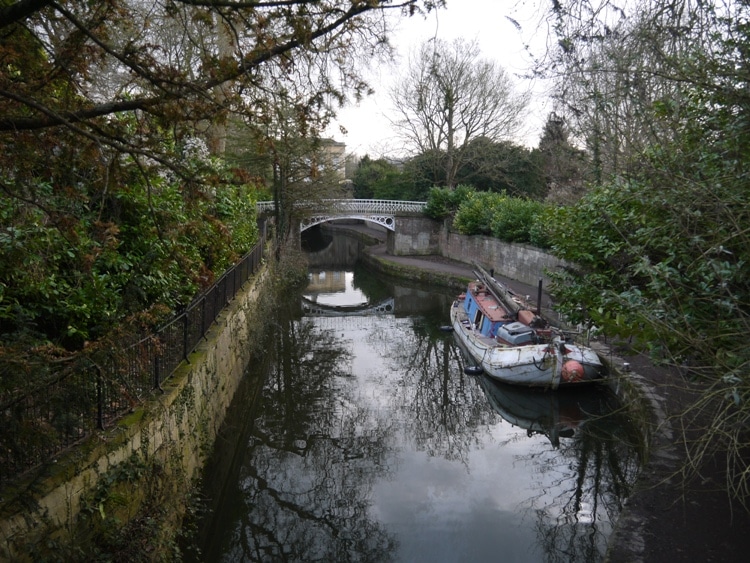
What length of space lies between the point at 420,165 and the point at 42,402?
104 feet

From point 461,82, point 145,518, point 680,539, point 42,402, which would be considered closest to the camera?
point 42,402

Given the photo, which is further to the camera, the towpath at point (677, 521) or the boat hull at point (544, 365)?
the boat hull at point (544, 365)

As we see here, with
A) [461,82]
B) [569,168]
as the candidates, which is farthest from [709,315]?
[461,82]

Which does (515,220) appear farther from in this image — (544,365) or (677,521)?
(677,521)

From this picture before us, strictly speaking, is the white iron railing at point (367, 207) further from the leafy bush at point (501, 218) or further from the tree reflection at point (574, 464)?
the tree reflection at point (574, 464)

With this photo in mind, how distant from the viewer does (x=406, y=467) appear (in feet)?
28.9

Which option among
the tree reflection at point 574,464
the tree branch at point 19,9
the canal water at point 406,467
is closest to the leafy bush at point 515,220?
the canal water at point 406,467

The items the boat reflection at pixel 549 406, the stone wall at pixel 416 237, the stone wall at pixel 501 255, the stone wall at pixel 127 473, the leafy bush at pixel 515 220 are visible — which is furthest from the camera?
the stone wall at pixel 416 237

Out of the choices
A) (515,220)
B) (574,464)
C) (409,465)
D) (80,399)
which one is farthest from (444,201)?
(80,399)

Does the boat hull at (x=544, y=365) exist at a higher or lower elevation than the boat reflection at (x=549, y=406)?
higher

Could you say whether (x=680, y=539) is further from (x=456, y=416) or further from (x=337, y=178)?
(x=337, y=178)

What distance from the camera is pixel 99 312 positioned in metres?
6.28

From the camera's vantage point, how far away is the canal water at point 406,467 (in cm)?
689

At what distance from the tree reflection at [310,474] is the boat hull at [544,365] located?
327 centimetres
